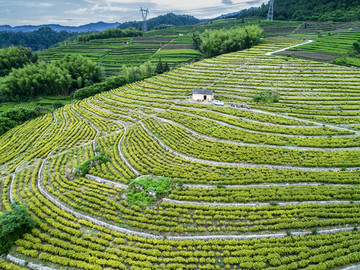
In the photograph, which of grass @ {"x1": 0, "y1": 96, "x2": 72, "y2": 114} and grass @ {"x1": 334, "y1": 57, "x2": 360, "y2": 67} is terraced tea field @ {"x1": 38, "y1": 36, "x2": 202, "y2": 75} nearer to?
grass @ {"x1": 0, "y1": 96, "x2": 72, "y2": 114}

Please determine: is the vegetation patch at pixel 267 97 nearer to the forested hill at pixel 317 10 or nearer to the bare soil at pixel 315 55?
the bare soil at pixel 315 55

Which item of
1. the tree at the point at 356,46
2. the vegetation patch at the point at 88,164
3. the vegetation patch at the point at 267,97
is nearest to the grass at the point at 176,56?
the vegetation patch at the point at 267,97

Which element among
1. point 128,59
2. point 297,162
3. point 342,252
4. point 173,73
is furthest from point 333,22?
point 342,252

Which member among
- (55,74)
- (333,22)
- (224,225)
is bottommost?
(224,225)

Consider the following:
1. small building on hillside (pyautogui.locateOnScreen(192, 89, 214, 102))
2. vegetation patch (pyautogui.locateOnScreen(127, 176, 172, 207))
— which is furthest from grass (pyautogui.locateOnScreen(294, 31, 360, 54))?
vegetation patch (pyautogui.locateOnScreen(127, 176, 172, 207))

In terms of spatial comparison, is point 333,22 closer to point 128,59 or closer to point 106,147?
point 128,59

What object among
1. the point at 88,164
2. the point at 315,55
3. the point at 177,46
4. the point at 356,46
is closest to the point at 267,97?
the point at 315,55
